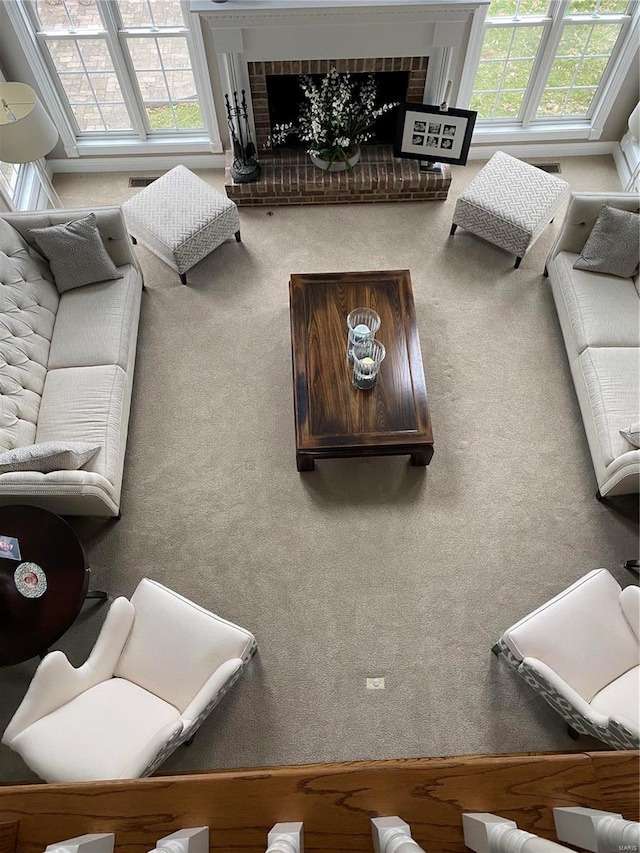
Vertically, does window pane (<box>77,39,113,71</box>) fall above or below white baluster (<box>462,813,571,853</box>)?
below

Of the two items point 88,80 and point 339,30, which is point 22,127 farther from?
point 339,30

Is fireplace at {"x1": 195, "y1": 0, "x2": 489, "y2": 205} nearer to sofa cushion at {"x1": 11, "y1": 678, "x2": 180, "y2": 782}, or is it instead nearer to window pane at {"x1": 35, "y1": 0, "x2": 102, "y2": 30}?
window pane at {"x1": 35, "y1": 0, "x2": 102, "y2": 30}

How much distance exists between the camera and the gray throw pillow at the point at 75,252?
345cm

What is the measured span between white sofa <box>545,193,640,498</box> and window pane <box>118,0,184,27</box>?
266cm

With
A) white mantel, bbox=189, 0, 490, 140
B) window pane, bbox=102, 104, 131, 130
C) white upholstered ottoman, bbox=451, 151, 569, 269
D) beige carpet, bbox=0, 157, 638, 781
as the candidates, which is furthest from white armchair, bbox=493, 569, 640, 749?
window pane, bbox=102, 104, 131, 130

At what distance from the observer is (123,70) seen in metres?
4.21

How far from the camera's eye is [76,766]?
2.20 m

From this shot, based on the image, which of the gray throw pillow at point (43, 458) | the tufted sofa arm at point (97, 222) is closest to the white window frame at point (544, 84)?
the tufted sofa arm at point (97, 222)

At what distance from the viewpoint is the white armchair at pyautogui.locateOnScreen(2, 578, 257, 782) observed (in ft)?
7.28

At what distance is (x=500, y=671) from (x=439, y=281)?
2.37 m

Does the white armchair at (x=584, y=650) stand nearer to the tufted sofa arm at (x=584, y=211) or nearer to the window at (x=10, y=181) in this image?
the tufted sofa arm at (x=584, y=211)

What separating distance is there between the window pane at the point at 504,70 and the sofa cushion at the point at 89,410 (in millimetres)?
3163

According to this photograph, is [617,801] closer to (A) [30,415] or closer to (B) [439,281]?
(A) [30,415]

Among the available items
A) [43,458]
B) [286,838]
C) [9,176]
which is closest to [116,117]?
[9,176]
